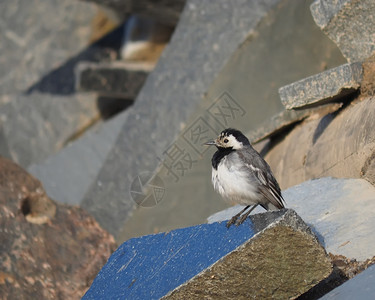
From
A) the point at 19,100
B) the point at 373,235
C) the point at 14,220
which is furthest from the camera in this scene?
the point at 19,100

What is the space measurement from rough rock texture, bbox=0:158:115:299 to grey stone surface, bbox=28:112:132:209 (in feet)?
11.7

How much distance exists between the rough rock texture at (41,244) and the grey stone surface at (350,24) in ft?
7.50

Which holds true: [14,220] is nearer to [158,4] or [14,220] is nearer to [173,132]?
[173,132]

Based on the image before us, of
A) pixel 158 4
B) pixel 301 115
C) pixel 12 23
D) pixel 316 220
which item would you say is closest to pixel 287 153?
pixel 301 115

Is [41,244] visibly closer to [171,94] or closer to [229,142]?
[229,142]

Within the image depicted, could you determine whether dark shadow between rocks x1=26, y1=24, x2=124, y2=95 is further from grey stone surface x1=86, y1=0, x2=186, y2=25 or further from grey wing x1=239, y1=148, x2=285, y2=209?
grey wing x1=239, y1=148, x2=285, y2=209

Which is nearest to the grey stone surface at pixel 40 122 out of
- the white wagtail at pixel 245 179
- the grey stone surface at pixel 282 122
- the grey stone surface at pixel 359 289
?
the grey stone surface at pixel 282 122

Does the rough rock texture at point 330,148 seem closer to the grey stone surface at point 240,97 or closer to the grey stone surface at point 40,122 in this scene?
the grey stone surface at point 240,97

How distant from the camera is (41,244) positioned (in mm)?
5520

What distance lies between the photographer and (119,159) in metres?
8.62

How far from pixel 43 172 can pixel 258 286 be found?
640cm

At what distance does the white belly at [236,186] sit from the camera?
5426 mm

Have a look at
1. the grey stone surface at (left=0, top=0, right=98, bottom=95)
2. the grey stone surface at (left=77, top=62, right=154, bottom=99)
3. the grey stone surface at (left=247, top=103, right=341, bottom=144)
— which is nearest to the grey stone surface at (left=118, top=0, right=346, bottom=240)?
the grey stone surface at (left=247, top=103, right=341, bottom=144)

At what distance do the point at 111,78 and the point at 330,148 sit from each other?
5.47 m
